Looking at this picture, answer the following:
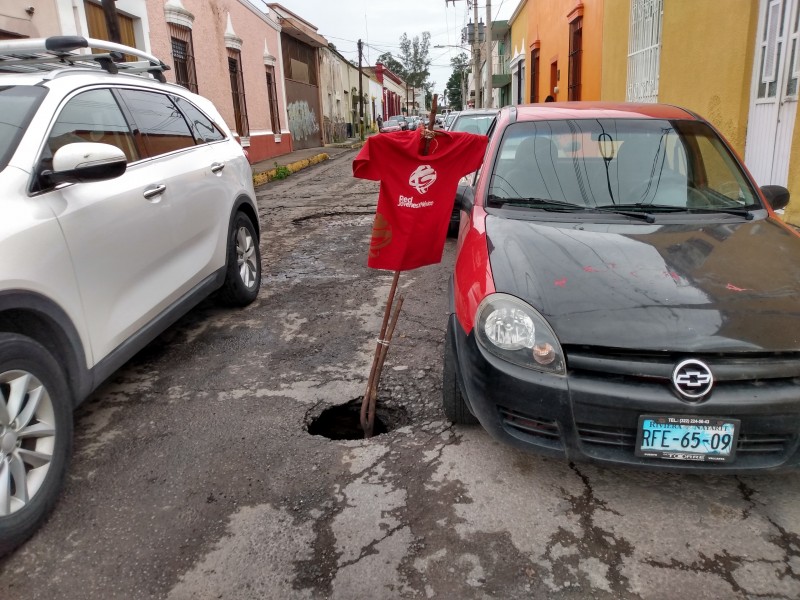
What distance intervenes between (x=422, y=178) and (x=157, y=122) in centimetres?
195

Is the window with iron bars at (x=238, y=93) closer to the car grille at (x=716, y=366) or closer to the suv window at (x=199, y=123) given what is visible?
the suv window at (x=199, y=123)

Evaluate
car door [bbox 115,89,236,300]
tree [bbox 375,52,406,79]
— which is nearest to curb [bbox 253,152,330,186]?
car door [bbox 115,89,236,300]

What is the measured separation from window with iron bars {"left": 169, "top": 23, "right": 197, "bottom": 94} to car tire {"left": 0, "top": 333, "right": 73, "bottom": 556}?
502 inches

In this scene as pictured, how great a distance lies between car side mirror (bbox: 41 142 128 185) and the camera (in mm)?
2605

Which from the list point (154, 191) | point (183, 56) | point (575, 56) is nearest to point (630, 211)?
point (154, 191)

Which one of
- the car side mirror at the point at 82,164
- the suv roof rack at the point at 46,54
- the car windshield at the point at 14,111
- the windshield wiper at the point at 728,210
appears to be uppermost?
the suv roof rack at the point at 46,54

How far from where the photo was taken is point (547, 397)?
226 cm

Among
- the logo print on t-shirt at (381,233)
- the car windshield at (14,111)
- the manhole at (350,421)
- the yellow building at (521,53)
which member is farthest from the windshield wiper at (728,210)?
the yellow building at (521,53)

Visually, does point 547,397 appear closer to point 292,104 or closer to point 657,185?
point 657,185

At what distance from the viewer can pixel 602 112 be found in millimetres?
3900

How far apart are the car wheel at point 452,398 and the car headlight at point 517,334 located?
42cm

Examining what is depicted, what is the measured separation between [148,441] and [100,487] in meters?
0.39

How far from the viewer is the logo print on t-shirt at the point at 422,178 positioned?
3.02 metres

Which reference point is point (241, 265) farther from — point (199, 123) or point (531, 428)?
point (531, 428)
